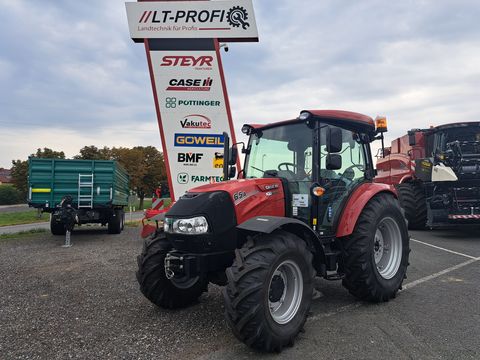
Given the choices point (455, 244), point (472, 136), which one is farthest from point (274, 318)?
point (472, 136)

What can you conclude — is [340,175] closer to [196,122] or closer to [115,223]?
[196,122]

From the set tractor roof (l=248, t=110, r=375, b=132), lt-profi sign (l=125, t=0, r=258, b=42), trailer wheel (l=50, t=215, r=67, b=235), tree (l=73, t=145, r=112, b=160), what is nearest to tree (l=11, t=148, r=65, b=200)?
tree (l=73, t=145, r=112, b=160)

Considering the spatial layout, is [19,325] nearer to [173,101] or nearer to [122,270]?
[122,270]

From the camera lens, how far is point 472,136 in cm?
1009

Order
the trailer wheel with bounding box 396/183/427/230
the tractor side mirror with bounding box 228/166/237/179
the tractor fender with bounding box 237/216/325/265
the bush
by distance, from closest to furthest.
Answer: the tractor fender with bounding box 237/216/325/265 < the tractor side mirror with bounding box 228/166/237/179 < the trailer wheel with bounding box 396/183/427/230 < the bush

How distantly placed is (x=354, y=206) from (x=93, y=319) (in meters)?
3.19

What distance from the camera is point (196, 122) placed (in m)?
9.73

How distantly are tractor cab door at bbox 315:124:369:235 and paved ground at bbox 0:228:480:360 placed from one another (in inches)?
42.5

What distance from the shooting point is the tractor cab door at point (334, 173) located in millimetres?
4207

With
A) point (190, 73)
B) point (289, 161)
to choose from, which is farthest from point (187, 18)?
point (289, 161)

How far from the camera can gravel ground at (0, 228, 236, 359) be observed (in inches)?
129

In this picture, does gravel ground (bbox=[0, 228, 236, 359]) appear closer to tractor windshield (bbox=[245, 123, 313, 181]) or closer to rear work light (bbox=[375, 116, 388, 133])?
tractor windshield (bbox=[245, 123, 313, 181])

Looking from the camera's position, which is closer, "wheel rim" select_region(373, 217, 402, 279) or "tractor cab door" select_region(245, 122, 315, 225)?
"tractor cab door" select_region(245, 122, 315, 225)

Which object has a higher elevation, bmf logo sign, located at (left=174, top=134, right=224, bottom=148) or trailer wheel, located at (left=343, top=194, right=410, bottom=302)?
bmf logo sign, located at (left=174, top=134, right=224, bottom=148)
